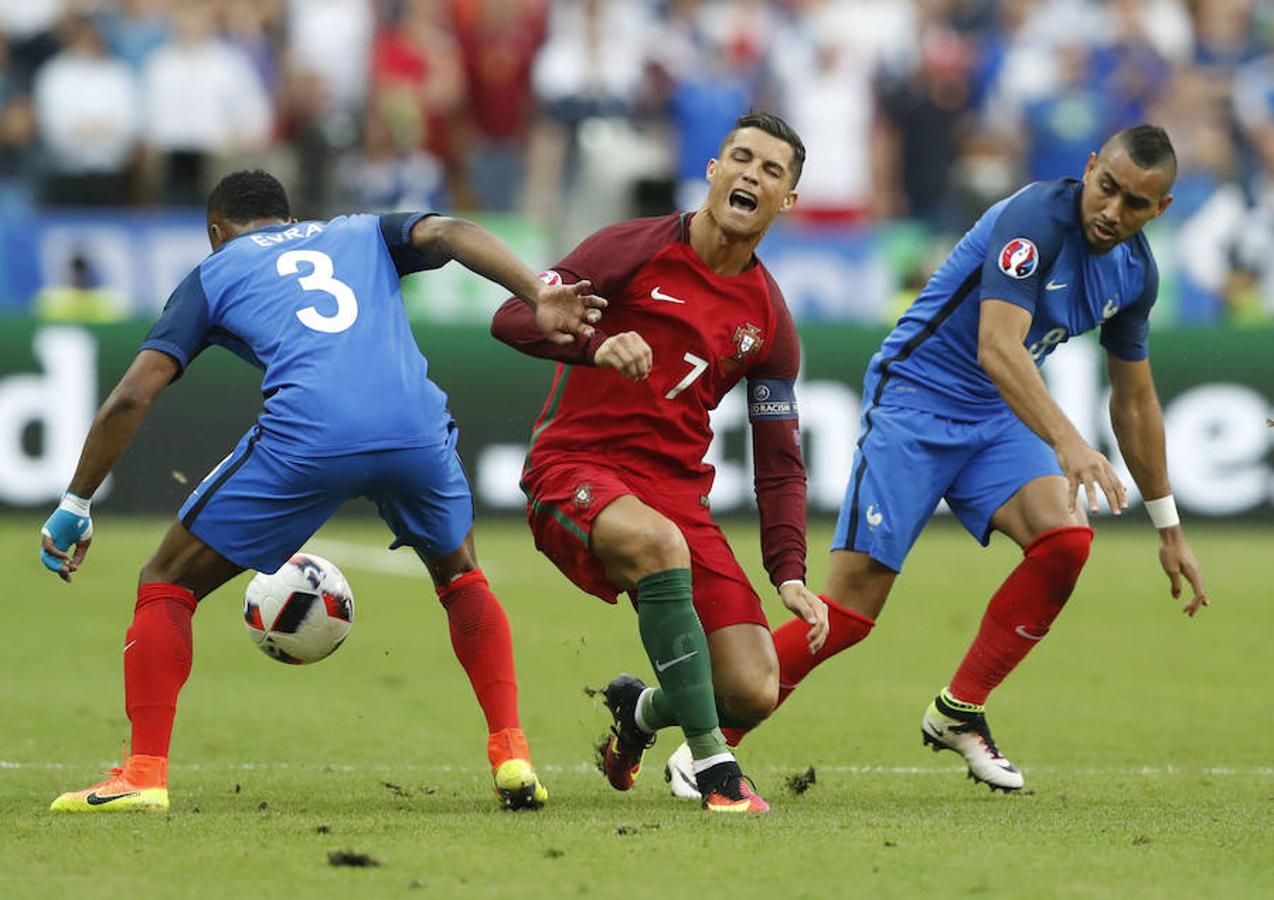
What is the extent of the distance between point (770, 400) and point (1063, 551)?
1.23 meters

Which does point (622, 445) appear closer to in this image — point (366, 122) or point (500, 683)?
point (500, 683)

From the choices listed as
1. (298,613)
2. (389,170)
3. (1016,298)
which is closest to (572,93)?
(389,170)

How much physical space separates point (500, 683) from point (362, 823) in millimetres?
852

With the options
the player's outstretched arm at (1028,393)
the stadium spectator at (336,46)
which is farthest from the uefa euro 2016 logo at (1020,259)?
the stadium spectator at (336,46)

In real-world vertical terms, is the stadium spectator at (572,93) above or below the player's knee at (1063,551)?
above

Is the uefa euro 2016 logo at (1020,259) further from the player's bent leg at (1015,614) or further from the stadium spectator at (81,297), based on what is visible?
the stadium spectator at (81,297)

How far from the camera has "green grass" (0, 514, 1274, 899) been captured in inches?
224

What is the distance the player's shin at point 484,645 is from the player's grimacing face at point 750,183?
1455mm

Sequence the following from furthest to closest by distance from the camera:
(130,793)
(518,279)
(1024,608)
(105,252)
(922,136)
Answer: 1. (922,136)
2. (105,252)
3. (1024,608)
4. (130,793)
5. (518,279)

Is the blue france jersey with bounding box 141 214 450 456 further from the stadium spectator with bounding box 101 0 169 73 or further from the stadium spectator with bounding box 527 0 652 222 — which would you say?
the stadium spectator with bounding box 101 0 169 73

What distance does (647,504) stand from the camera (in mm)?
7184

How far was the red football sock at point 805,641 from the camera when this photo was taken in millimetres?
7828

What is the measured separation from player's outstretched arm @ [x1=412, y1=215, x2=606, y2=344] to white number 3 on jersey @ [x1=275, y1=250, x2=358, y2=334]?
297 mm

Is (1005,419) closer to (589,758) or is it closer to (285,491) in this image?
(589,758)
